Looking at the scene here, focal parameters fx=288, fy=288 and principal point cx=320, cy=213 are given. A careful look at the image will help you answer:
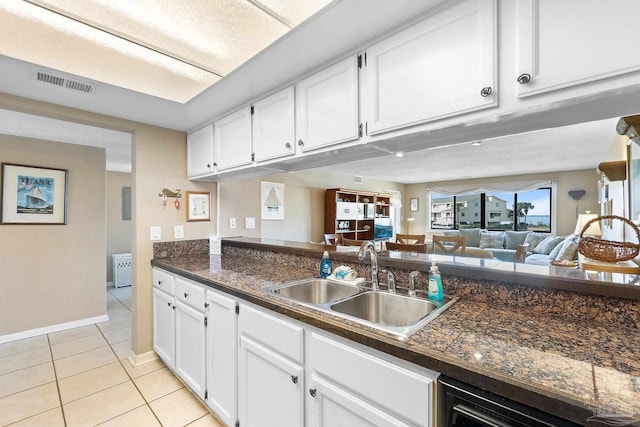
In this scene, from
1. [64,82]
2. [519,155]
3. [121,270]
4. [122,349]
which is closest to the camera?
[64,82]

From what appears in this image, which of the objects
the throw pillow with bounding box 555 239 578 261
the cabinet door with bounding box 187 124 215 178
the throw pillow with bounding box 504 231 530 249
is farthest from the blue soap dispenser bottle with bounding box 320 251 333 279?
the throw pillow with bounding box 504 231 530 249

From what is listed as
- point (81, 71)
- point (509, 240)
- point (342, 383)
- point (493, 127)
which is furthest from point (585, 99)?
point (509, 240)

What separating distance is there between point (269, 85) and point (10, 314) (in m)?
3.70

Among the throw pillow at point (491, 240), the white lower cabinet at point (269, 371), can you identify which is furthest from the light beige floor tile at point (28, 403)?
the throw pillow at point (491, 240)

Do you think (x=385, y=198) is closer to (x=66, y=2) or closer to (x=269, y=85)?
(x=269, y=85)

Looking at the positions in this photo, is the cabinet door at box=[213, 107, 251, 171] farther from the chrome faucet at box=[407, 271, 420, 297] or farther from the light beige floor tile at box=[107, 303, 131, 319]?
the light beige floor tile at box=[107, 303, 131, 319]

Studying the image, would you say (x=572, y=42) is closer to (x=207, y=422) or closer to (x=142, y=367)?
(x=207, y=422)

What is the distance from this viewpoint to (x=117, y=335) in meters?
3.13

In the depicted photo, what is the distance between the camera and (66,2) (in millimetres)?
1248

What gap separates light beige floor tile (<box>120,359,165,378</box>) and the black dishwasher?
250cm

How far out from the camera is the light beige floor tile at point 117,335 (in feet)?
9.85

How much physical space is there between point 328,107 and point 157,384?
2.39 m

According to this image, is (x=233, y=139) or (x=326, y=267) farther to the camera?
(x=233, y=139)

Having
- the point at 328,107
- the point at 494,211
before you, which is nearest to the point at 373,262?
the point at 328,107
